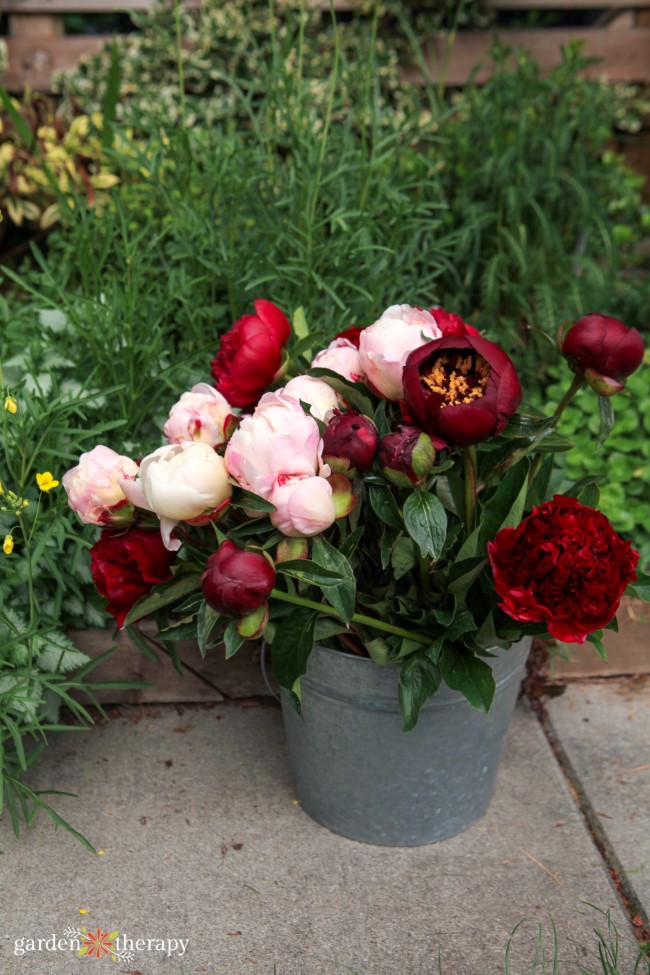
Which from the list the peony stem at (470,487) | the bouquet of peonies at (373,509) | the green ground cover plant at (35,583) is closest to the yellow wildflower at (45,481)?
the green ground cover plant at (35,583)

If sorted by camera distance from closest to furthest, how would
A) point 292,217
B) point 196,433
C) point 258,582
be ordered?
point 258,582 → point 196,433 → point 292,217

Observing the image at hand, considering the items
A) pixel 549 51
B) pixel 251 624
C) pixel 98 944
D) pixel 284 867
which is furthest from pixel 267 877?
pixel 549 51

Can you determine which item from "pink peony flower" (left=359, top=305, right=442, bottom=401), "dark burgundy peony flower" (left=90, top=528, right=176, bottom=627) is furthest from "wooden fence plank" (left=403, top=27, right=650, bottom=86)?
"dark burgundy peony flower" (left=90, top=528, right=176, bottom=627)

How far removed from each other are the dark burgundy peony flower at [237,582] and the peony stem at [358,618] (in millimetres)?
100

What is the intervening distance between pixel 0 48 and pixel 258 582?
259 cm

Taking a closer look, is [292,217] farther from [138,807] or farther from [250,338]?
[138,807]

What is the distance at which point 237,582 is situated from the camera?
1.03 metres

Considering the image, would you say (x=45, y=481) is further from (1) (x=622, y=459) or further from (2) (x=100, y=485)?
(1) (x=622, y=459)

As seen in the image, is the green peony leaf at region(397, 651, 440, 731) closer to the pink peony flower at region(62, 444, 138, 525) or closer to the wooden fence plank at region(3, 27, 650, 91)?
the pink peony flower at region(62, 444, 138, 525)

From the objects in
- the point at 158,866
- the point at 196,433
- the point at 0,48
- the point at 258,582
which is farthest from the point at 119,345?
the point at 0,48

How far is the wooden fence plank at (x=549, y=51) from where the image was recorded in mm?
2967

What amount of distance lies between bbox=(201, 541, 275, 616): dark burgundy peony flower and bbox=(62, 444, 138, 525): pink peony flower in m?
0.21

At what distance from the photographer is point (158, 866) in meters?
1.45

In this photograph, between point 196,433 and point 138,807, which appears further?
point 138,807
